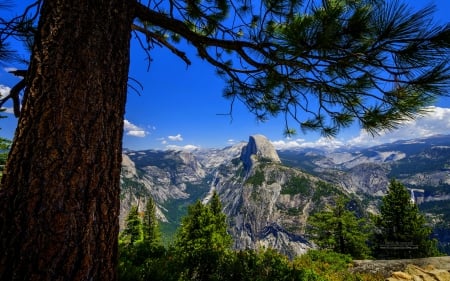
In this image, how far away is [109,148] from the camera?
195 cm

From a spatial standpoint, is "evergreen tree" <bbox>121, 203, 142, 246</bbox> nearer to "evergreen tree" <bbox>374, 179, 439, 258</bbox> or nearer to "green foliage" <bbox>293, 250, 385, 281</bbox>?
"green foliage" <bbox>293, 250, 385, 281</bbox>

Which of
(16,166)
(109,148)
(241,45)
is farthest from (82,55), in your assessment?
(241,45)

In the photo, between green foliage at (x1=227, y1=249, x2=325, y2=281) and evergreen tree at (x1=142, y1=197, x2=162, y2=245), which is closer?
green foliage at (x1=227, y1=249, x2=325, y2=281)

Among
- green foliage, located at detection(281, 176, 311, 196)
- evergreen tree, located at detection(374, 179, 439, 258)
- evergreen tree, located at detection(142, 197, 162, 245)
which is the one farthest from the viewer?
green foliage, located at detection(281, 176, 311, 196)

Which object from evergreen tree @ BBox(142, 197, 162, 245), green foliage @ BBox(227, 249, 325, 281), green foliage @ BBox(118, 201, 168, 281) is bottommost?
evergreen tree @ BBox(142, 197, 162, 245)

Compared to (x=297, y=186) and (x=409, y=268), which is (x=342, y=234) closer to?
(x=409, y=268)

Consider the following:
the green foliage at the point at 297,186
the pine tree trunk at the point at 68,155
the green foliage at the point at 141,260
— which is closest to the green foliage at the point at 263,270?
the green foliage at the point at 141,260

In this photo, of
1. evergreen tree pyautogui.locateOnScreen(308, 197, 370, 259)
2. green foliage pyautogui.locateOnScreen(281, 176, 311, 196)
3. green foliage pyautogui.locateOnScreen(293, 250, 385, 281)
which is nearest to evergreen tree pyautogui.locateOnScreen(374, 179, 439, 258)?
evergreen tree pyautogui.locateOnScreen(308, 197, 370, 259)

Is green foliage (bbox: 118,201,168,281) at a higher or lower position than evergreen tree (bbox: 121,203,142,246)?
higher

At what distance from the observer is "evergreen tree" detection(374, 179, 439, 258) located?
1019 inches

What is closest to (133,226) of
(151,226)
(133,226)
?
(133,226)

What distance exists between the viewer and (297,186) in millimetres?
184375

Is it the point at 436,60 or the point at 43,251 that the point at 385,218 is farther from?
the point at 43,251

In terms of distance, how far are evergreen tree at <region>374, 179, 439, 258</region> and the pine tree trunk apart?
29.5 meters
